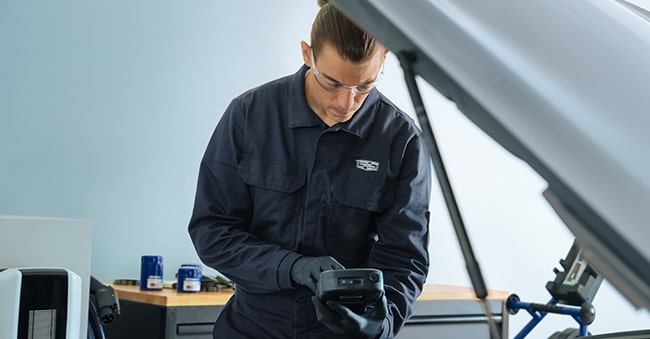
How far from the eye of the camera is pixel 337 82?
160cm

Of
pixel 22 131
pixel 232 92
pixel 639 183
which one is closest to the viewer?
pixel 639 183

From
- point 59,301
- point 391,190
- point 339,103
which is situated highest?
point 339,103

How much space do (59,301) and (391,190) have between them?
709 mm

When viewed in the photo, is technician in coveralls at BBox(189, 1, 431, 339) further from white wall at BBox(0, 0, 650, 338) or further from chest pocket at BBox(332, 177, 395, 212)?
white wall at BBox(0, 0, 650, 338)

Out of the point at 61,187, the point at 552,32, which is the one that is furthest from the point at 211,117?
the point at 552,32

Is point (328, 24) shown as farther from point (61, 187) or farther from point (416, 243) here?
point (61, 187)

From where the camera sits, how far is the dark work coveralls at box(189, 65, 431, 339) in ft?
5.49

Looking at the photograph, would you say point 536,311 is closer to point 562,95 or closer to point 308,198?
point 308,198

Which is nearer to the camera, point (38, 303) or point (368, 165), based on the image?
point (38, 303)

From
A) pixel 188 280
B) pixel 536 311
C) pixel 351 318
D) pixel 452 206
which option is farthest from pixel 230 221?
pixel 188 280

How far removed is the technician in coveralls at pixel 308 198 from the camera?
1.66 metres

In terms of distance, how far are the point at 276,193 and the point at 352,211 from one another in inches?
6.5

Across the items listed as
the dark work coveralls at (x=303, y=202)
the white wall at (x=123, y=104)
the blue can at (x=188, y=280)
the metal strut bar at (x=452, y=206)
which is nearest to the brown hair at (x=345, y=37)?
the dark work coveralls at (x=303, y=202)

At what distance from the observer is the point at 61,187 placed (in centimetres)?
334
